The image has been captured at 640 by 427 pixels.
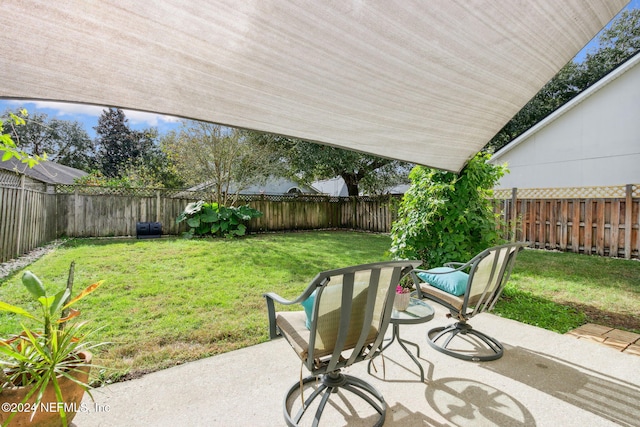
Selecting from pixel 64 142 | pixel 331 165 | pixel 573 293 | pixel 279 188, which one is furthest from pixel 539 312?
pixel 64 142

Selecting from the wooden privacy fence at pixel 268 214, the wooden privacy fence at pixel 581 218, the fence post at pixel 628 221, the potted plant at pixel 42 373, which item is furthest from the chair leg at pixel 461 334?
the fence post at pixel 628 221

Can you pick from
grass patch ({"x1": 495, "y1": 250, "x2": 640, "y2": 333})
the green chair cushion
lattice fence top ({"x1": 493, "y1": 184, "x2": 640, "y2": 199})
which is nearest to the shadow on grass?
grass patch ({"x1": 495, "y1": 250, "x2": 640, "y2": 333})

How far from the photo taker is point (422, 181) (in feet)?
13.5

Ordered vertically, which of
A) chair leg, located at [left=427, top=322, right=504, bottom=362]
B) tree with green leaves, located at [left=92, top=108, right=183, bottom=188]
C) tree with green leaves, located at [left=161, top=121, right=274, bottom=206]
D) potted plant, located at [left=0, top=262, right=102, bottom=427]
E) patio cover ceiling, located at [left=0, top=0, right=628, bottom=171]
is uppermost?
tree with green leaves, located at [left=92, top=108, right=183, bottom=188]

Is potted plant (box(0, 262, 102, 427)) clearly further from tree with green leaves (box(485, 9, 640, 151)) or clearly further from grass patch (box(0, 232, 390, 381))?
tree with green leaves (box(485, 9, 640, 151))

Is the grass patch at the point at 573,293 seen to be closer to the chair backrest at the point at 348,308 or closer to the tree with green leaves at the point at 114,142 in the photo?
the chair backrest at the point at 348,308

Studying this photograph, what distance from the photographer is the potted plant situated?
1274 mm

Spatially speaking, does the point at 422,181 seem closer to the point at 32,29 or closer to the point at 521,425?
the point at 521,425

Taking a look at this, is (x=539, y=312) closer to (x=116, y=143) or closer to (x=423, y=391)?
(x=423, y=391)

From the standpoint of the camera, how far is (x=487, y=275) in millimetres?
2414

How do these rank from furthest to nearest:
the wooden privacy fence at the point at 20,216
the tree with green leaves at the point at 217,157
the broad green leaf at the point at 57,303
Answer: the tree with green leaves at the point at 217,157 → the wooden privacy fence at the point at 20,216 → the broad green leaf at the point at 57,303

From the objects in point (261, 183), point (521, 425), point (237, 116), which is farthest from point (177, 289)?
point (261, 183)

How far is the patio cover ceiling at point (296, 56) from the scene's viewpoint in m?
1.34

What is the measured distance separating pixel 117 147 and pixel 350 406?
31.3 m
